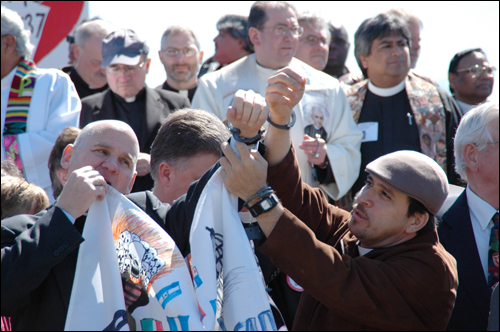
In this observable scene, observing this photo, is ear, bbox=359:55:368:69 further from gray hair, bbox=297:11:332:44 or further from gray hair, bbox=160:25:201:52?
gray hair, bbox=160:25:201:52

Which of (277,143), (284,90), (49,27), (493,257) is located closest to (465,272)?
(493,257)

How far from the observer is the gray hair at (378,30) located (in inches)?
182

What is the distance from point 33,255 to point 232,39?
3.97 m

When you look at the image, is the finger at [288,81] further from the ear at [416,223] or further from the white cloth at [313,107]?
the white cloth at [313,107]

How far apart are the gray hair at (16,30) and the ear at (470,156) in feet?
11.0

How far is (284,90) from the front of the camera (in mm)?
2258

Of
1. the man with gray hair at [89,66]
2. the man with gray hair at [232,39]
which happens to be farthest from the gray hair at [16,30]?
the man with gray hair at [232,39]

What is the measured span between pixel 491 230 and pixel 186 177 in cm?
165

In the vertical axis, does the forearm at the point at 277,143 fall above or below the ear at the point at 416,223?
above

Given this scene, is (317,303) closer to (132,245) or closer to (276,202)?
(276,202)

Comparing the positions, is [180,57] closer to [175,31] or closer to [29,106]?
[175,31]

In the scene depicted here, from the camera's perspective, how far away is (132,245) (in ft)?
7.09

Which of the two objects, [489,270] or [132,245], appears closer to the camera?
[132,245]

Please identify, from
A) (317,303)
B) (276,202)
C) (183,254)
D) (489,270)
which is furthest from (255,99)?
(489,270)
